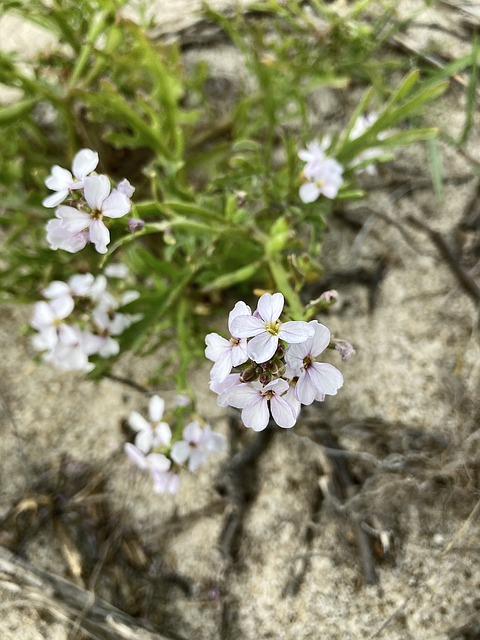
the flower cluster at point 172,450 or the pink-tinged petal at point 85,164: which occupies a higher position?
the pink-tinged petal at point 85,164

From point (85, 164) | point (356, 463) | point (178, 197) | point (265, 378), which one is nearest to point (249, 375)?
point (265, 378)

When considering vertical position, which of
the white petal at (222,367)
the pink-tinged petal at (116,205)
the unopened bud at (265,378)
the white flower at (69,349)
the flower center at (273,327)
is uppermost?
the pink-tinged petal at (116,205)

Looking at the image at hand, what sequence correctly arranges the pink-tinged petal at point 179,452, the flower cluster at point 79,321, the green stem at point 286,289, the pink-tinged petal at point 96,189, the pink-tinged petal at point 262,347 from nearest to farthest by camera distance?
the pink-tinged petal at point 262,347, the pink-tinged petal at point 96,189, the green stem at point 286,289, the pink-tinged petal at point 179,452, the flower cluster at point 79,321

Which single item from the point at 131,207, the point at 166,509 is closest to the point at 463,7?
the point at 131,207

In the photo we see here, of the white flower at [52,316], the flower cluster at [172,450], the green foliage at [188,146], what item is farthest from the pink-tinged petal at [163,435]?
the white flower at [52,316]

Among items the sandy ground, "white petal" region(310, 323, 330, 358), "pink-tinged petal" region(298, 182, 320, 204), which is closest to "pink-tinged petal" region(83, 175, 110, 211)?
"white petal" region(310, 323, 330, 358)

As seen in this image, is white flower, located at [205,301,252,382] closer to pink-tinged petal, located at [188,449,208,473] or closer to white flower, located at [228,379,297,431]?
white flower, located at [228,379,297,431]

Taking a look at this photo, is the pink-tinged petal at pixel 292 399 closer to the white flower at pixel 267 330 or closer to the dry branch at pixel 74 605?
the white flower at pixel 267 330
